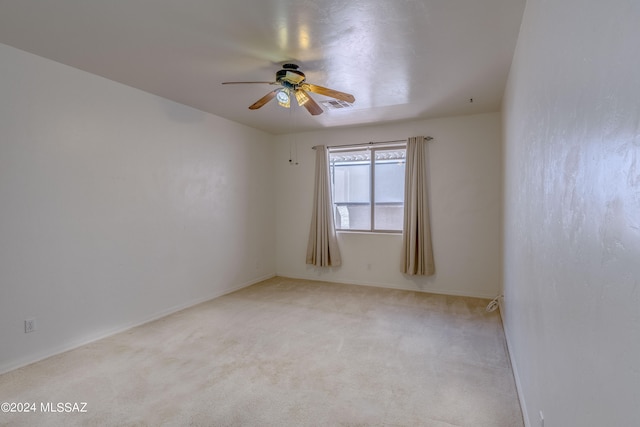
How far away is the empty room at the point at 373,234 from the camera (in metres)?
0.99

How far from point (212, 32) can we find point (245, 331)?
9.15ft

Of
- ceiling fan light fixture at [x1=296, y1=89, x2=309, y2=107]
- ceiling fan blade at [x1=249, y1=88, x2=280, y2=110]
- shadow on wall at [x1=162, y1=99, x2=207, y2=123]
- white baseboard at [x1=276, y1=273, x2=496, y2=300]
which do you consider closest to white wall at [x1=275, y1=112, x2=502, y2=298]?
white baseboard at [x1=276, y1=273, x2=496, y2=300]

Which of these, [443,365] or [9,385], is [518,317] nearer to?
[443,365]

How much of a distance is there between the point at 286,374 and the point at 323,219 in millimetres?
3117

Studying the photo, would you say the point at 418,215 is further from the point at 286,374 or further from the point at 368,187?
the point at 286,374

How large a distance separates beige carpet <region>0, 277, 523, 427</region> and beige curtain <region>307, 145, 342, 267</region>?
1577mm

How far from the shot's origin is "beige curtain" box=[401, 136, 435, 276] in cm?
475

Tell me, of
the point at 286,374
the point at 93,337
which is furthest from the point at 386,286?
the point at 93,337

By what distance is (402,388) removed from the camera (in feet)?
7.66

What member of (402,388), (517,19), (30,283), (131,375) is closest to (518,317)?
(402,388)

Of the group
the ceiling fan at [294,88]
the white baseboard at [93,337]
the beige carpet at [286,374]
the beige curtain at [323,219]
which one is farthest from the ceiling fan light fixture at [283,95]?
the white baseboard at [93,337]

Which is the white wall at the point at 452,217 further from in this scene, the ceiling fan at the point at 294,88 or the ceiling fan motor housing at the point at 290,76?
the ceiling fan motor housing at the point at 290,76

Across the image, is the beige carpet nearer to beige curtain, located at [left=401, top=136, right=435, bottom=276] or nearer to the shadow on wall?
beige curtain, located at [left=401, top=136, right=435, bottom=276]

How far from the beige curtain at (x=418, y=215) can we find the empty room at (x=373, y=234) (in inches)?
1.3
